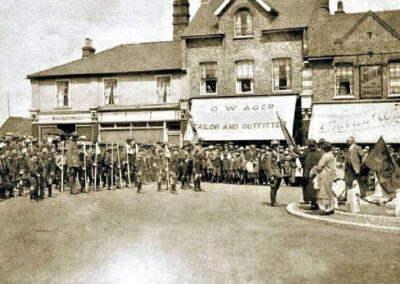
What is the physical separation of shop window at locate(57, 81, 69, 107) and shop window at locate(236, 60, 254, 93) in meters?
10.6

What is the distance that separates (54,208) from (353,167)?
26.0 ft

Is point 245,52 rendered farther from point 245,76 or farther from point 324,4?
point 324,4

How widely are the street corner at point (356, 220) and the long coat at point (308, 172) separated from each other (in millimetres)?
513

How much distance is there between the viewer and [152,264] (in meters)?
7.13

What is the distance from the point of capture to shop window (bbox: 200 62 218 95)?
1128 inches

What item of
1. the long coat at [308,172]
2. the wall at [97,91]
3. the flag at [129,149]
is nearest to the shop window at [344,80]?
the wall at [97,91]

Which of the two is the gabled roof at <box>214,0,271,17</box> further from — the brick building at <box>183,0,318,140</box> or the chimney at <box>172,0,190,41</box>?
the chimney at <box>172,0,190,41</box>

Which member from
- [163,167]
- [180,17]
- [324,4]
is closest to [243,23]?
[324,4]

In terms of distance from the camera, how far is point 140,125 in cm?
3020

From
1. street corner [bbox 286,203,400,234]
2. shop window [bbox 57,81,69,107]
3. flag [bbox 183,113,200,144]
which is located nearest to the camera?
street corner [bbox 286,203,400,234]

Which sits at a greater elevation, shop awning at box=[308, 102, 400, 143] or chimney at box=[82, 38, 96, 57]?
chimney at box=[82, 38, 96, 57]

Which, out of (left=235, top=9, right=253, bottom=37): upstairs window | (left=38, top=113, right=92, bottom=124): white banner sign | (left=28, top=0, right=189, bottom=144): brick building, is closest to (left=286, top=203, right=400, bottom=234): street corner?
(left=235, top=9, right=253, bottom=37): upstairs window

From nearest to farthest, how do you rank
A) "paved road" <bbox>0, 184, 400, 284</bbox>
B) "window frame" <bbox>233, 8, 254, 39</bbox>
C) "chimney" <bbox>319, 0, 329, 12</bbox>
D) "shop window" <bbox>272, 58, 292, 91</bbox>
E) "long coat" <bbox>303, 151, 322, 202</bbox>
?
"paved road" <bbox>0, 184, 400, 284</bbox>
"long coat" <bbox>303, 151, 322, 202</bbox>
"shop window" <bbox>272, 58, 292, 91</bbox>
"window frame" <bbox>233, 8, 254, 39</bbox>
"chimney" <bbox>319, 0, 329, 12</bbox>

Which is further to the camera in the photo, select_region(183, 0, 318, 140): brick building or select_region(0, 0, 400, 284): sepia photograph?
select_region(183, 0, 318, 140): brick building
